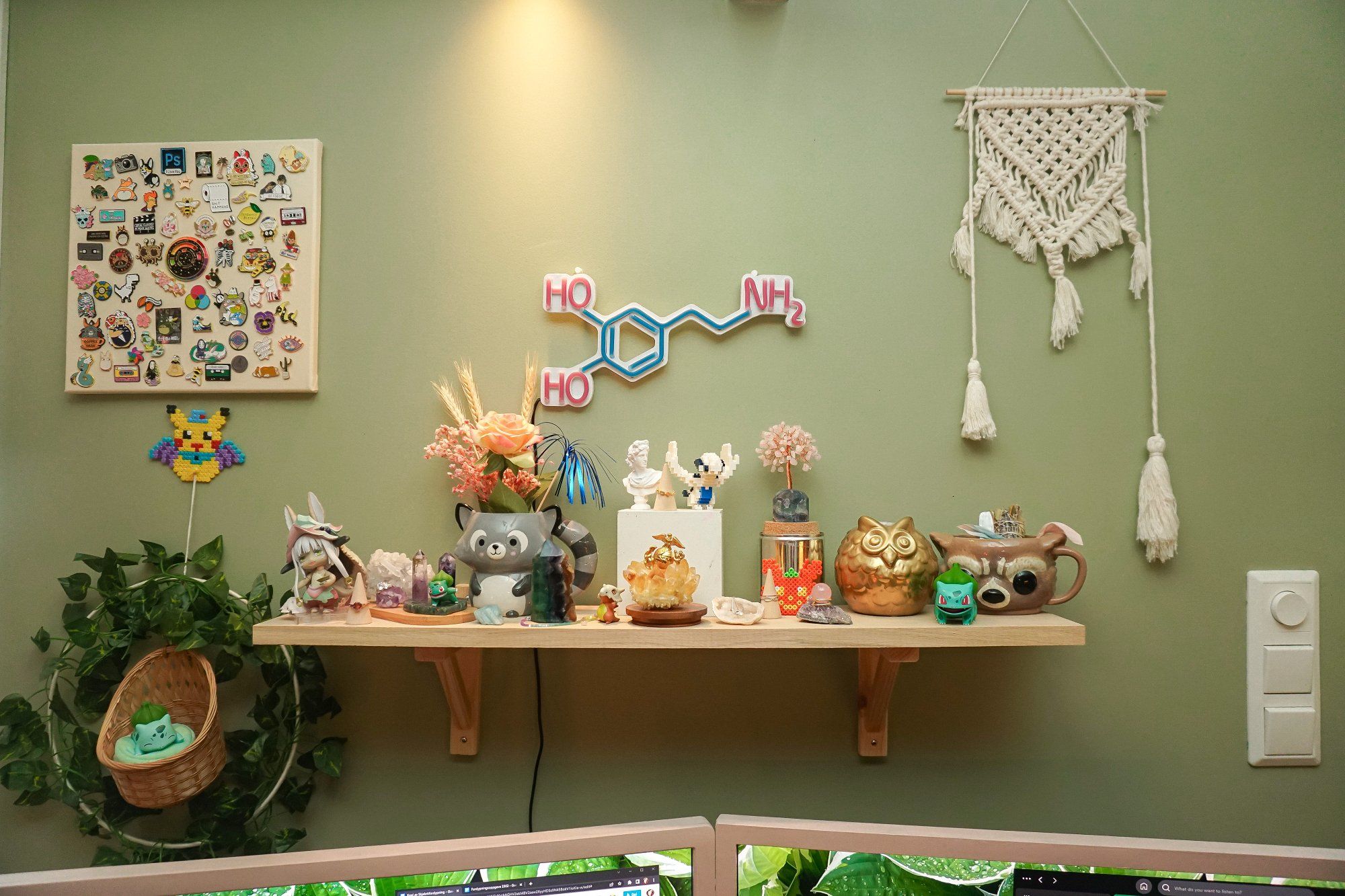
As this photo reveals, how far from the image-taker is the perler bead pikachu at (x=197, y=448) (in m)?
1.39

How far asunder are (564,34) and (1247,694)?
1622mm

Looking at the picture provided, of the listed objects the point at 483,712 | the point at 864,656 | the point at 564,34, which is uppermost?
the point at 564,34

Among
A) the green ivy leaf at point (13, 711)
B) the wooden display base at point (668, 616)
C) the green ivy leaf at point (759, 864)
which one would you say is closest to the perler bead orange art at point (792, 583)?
the wooden display base at point (668, 616)

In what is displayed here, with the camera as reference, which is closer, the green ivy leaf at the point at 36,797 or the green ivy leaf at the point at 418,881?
the green ivy leaf at the point at 418,881

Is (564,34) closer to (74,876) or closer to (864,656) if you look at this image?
(864,656)

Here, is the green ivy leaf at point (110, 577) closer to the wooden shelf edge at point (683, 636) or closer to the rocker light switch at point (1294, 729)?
the wooden shelf edge at point (683, 636)

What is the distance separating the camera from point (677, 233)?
4.57 feet

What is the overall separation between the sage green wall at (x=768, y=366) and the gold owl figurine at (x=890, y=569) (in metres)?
0.16

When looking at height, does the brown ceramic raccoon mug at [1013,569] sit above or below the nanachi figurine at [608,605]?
above

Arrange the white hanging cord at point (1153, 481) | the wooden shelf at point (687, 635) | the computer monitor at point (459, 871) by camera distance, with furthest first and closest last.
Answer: the white hanging cord at point (1153, 481) → the wooden shelf at point (687, 635) → the computer monitor at point (459, 871)

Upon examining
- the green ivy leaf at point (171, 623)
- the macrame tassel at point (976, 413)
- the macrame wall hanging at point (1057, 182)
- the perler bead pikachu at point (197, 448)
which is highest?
the macrame wall hanging at point (1057, 182)

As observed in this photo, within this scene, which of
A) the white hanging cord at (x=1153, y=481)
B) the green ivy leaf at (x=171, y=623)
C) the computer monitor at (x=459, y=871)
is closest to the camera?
the computer monitor at (x=459, y=871)

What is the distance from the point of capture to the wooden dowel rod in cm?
138

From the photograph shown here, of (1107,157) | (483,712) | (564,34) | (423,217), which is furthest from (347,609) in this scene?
(1107,157)
